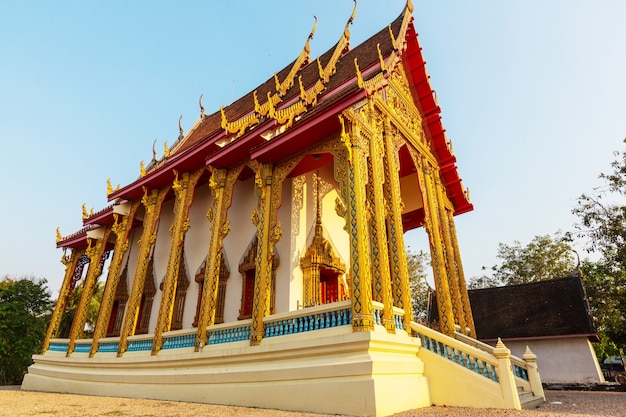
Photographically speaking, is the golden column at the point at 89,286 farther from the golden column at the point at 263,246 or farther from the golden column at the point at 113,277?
the golden column at the point at 263,246

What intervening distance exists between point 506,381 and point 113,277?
8.09m

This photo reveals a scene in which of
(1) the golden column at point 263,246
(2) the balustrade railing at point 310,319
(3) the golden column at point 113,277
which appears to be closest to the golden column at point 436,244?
(2) the balustrade railing at point 310,319

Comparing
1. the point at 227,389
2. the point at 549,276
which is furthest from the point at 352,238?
the point at 549,276

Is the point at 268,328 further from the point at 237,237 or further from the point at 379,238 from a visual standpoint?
the point at 237,237

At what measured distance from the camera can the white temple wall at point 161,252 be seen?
29.5 ft

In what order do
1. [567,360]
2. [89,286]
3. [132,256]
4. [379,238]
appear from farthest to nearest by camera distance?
[567,360] < [132,256] < [89,286] < [379,238]

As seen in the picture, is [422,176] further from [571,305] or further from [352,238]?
[571,305]

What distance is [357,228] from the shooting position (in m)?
5.23

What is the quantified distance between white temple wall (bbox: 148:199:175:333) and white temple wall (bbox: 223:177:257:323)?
218cm

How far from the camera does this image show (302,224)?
7570 mm

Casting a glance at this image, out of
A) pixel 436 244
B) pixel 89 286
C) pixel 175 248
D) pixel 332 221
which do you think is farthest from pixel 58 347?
pixel 436 244

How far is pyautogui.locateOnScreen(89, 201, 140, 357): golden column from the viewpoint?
821 cm

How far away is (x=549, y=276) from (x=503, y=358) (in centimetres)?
2168

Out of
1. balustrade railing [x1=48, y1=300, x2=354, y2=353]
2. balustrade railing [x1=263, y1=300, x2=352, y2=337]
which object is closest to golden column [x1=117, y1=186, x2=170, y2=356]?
balustrade railing [x1=48, y1=300, x2=354, y2=353]
